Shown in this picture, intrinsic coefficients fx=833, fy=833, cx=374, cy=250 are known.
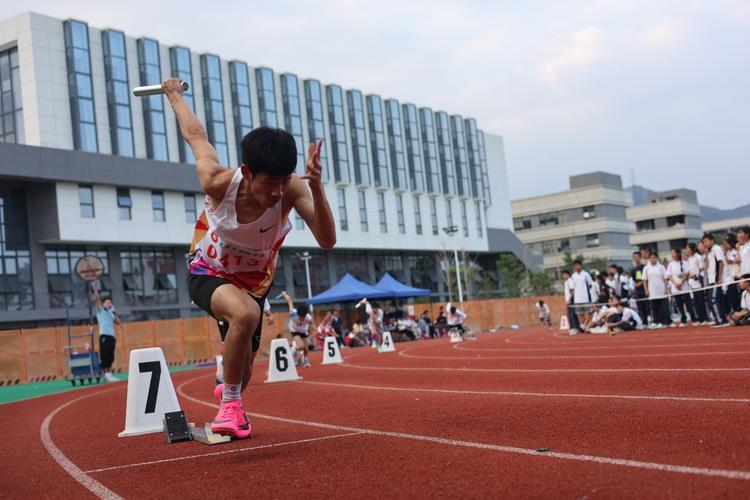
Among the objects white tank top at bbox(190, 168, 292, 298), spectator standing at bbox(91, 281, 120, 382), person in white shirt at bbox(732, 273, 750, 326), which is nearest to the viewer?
white tank top at bbox(190, 168, 292, 298)

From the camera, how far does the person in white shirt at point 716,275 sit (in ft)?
56.7

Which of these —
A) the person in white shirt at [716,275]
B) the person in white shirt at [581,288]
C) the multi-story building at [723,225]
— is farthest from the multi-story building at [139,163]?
the multi-story building at [723,225]

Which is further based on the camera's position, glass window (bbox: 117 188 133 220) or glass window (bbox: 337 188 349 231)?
glass window (bbox: 337 188 349 231)

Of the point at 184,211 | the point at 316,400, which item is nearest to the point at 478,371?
the point at 316,400

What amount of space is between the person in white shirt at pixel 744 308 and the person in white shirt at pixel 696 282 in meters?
1.88

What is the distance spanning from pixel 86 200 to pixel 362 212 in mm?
23379

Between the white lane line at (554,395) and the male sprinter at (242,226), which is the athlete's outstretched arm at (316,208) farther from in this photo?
the white lane line at (554,395)

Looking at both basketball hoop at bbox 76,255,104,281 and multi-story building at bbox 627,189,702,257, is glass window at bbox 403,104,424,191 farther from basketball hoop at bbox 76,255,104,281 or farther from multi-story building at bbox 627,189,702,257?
basketball hoop at bbox 76,255,104,281

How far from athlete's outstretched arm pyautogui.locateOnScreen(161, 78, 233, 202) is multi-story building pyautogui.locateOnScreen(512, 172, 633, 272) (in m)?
93.3

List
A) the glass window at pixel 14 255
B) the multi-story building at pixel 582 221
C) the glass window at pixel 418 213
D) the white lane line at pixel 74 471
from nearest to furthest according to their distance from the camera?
the white lane line at pixel 74 471 → the glass window at pixel 14 255 → the glass window at pixel 418 213 → the multi-story building at pixel 582 221

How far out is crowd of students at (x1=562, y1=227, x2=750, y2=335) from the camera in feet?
55.2

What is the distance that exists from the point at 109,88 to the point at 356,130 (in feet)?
69.5

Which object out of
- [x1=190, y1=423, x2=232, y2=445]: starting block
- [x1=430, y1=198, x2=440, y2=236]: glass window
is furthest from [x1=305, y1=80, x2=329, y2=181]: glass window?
[x1=190, y1=423, x2=232, y2=445]: starting block

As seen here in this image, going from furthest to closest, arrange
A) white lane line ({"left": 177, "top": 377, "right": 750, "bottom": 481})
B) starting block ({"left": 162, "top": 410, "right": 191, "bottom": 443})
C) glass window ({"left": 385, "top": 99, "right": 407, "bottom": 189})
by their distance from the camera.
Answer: glass window ({"left": 385, "top": 99, "right": 407, "bottom": 189}) → starting block ({"left": 162, "top": 410, "right": 191, "bottom": 443}) → white lane line ({"left": 177, "top": 377, "right": 750, "bottom": 481})
